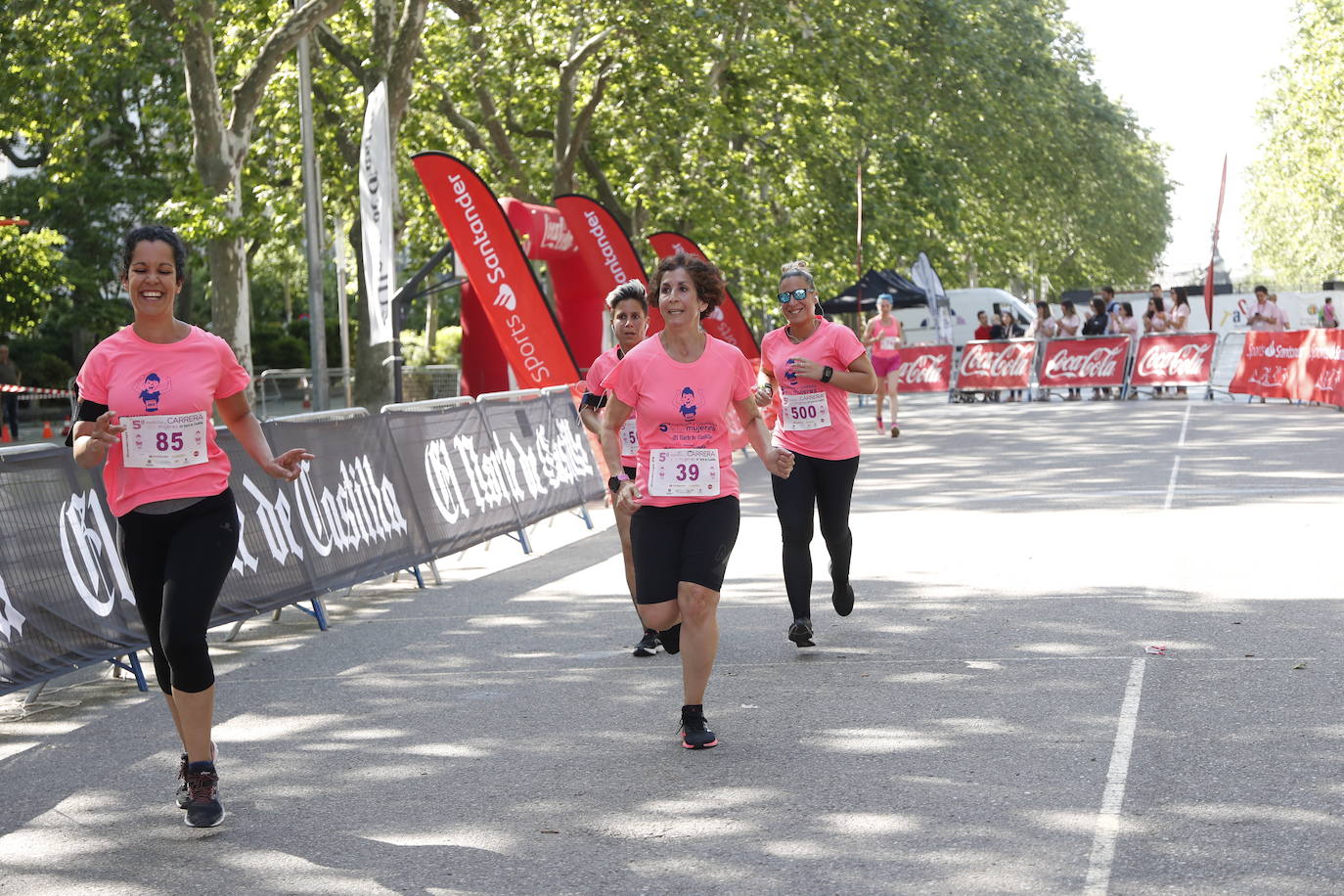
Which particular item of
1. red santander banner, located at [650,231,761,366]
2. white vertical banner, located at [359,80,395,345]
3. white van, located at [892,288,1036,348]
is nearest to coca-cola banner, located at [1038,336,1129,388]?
red santander banner, located at [650,231,761,366]

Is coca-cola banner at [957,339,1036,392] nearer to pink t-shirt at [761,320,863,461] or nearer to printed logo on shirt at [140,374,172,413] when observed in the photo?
pink t-shirt at [761,320,863,461]

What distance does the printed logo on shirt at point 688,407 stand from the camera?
6.53m

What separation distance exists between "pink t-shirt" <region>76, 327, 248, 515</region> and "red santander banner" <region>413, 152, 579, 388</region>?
1405 cm

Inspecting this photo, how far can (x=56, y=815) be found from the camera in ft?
19.3

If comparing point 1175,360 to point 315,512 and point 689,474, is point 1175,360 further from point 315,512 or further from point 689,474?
point 689,474

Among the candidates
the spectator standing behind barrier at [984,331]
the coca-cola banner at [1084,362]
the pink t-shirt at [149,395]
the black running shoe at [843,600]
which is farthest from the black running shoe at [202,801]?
the spectator standing behind barrier at [984,331]

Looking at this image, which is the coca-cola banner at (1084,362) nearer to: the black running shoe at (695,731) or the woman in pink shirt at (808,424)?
the woman in pink shirt at (808,424)

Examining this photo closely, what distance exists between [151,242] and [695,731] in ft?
8.28

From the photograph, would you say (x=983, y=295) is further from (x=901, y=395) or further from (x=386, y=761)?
(x=386, y=761)

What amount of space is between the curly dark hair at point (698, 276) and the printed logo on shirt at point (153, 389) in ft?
6.18

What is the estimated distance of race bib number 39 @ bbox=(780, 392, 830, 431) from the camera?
27.7 feet

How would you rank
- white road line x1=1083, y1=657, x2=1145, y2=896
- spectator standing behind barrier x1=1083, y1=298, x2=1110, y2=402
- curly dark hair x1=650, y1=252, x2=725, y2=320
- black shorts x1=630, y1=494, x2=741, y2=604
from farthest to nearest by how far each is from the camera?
1. spectator standing behind barrier x1=1083, y1=298, x2=1110, y2=402
2. curly dark hair x1=650, y1=252, x2=725, y2=320
3. black shorts x1=630, y1=494, x2=741, y2=604
4. white road line x1=1083, y1=657, x2=1145, y2=896

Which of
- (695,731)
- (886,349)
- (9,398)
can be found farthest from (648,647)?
(9,398)

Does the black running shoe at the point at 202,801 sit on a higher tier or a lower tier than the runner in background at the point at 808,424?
lower
